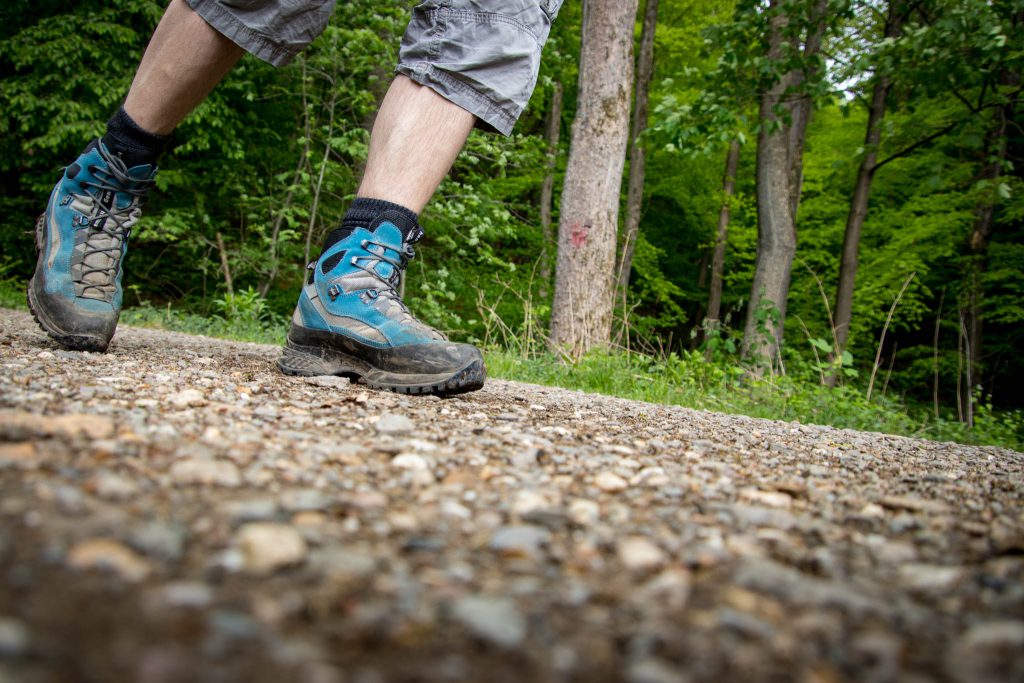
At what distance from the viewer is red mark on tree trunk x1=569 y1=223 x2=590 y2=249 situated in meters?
5.30

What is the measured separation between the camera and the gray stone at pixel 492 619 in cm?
50

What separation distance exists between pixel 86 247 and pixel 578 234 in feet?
12.8

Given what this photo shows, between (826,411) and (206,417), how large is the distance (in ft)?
10.6

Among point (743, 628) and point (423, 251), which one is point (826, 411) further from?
point (423, 251)

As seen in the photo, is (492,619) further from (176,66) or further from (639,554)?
(176,66)

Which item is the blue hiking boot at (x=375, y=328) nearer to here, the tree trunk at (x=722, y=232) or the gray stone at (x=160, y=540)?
the gray stone at (x=160, y=540)

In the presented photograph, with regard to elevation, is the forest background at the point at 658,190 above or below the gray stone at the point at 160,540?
above

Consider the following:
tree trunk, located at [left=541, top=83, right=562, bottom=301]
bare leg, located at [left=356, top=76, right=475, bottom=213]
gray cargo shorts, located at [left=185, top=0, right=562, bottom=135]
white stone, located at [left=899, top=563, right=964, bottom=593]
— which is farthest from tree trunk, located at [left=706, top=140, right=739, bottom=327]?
white stone, located at [left=899, top=563, right=964, bottom=593]

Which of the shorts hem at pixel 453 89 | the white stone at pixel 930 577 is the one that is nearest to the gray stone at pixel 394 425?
the white stone at pixel 930 577

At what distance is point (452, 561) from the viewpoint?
643 mm

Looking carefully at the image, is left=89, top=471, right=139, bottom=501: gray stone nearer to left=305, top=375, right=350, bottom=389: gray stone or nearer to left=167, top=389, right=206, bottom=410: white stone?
left=167, top=389, right=206, bottom=410: white stone

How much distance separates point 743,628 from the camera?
536 millimetres

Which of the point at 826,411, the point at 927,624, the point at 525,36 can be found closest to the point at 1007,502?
the point at 927,624

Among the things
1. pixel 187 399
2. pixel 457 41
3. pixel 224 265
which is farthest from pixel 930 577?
pixel 224 265
